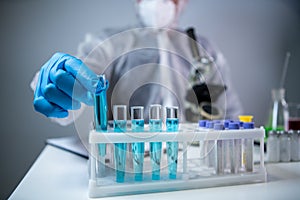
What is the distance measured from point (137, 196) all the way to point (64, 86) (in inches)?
10.8

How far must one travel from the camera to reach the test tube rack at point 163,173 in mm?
628

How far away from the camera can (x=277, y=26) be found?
202 cm

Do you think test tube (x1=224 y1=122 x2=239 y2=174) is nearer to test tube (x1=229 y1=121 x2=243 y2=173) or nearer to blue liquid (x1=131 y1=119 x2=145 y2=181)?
test tube (x1=229 y1=121 x2=243 y2=173)

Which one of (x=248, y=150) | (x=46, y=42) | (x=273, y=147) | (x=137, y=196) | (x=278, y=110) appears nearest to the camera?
(x=137, y=196)

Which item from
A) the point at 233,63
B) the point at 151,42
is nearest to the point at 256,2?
the point at 233,63

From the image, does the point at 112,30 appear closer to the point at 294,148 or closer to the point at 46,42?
the point at 46,42

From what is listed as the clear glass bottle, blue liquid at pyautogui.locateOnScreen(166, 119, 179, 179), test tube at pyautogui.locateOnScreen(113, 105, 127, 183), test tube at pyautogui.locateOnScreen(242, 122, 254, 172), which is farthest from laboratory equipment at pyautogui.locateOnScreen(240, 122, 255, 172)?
the clear glass bottle

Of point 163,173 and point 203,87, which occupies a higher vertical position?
point 203,87

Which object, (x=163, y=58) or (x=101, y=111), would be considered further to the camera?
(x=163, y=58)

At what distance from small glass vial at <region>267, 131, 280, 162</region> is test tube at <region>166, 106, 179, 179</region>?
391 mm

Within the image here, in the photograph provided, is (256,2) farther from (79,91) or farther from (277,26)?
(79,91)

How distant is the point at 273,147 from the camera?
94 cm

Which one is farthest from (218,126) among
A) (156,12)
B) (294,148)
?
(156,12)

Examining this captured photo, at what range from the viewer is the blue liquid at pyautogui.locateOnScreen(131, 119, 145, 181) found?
66cm
